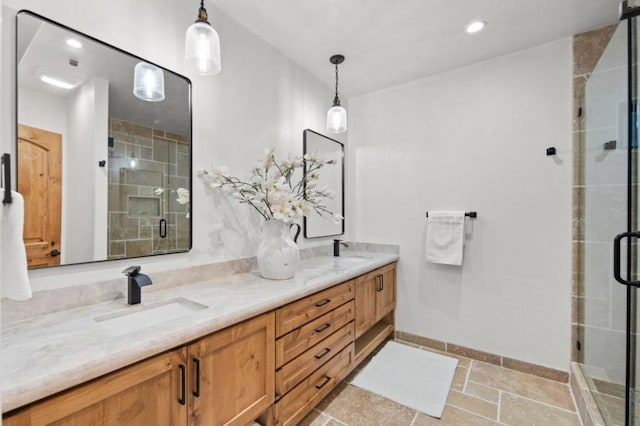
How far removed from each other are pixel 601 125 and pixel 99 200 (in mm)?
2824

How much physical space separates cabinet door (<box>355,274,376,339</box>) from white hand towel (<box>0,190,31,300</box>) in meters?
1.81

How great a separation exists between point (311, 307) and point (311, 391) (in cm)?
48

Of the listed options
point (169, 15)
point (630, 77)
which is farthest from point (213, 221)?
point (630, 77)

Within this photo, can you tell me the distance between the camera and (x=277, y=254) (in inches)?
73.0

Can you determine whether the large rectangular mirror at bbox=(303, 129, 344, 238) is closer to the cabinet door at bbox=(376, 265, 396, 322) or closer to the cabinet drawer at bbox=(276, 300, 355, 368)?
the cabinet door at bbox=(376, 265, 396, 322)

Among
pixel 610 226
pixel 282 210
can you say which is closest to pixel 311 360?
pixel 282 210

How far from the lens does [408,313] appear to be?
2887mm

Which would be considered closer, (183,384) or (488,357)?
(183,384)

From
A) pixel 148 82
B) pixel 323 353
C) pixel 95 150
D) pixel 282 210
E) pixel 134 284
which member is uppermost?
pixel 148 82

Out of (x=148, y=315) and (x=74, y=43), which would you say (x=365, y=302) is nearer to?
(x=148, y=315)

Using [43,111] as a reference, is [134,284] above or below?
below

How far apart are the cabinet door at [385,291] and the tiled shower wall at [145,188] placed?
1.58 metres

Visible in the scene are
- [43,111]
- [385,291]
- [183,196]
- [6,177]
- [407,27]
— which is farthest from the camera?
[385,291]

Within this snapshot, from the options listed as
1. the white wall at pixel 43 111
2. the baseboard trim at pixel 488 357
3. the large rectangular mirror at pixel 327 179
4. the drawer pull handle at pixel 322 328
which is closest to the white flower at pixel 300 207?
the drawer pull handle at pixel 322 328
